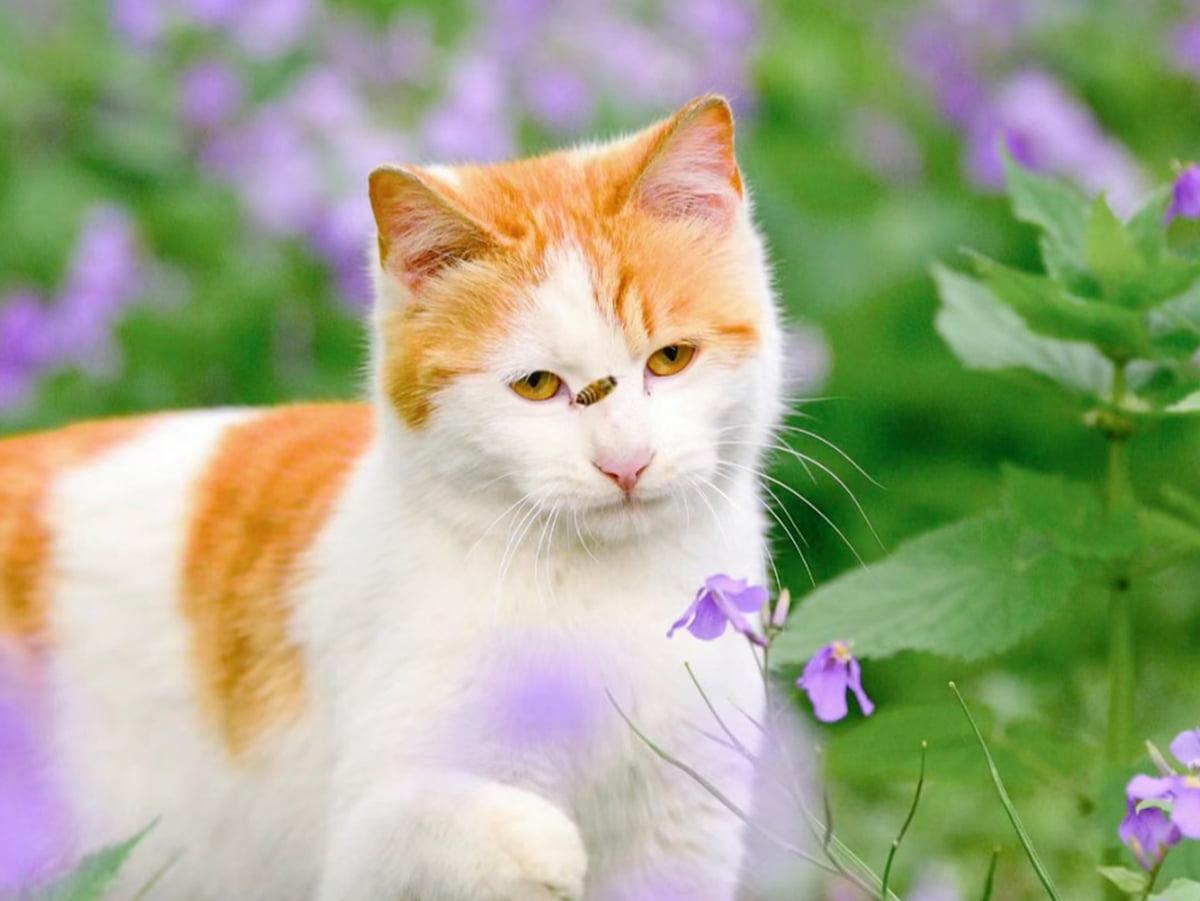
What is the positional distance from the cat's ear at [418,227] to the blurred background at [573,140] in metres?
1.44

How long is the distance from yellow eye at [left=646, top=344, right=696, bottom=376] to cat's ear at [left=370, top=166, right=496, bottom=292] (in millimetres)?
235

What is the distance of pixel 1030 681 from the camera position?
139 inches

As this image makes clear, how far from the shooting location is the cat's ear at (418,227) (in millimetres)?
1972

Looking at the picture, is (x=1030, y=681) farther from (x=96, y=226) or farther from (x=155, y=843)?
(x=96, y=226)

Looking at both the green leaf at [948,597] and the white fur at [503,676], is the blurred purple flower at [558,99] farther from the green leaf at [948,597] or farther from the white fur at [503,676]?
the green leaf at [948,597]

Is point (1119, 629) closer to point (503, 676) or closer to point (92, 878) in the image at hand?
point (503, 676)

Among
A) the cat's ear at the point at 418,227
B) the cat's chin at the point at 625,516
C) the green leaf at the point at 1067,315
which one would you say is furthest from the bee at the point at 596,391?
the green leaf at the point at 1067,315

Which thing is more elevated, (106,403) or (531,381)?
(531,381)

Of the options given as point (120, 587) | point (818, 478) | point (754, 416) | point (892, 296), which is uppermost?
point (754, 416)

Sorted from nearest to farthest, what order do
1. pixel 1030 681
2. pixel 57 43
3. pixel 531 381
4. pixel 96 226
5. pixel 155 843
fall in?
1. pixel 531 381
2. pixel 155 843
3. pixel 1030 681
4. pixel 96 226
5. pixel 57 43

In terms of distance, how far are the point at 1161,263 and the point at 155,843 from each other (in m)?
1.43

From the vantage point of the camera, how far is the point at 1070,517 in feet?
7.07

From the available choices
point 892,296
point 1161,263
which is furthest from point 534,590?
point 892,296

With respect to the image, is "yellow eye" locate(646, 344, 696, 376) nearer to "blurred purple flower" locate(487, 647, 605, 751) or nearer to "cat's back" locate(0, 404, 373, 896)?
"blurred purple flower" locate(487, 647, 605, 751)
